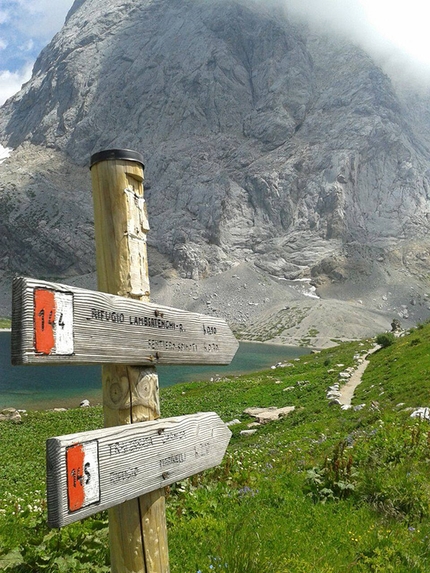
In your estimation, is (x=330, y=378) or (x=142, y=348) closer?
(x=142, y=348)

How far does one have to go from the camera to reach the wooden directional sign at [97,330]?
2.87 meters

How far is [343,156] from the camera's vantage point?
639 ft

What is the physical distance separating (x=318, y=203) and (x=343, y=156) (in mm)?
22839

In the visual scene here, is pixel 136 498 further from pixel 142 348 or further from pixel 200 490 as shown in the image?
pixel 200 490

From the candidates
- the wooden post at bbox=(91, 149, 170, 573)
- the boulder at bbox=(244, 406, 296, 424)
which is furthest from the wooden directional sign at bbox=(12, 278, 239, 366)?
the boulder at bbox=(244, 406, 296, 424)

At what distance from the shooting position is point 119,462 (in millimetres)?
3371

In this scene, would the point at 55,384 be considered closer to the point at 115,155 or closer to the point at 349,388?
the point at 349,388

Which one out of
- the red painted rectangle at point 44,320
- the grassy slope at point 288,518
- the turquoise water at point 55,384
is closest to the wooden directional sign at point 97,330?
the red painted rectangle at point 44,320

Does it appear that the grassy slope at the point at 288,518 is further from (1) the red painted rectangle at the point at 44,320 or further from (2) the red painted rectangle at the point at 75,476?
(1) the red painted rectangle at the point at 44,320

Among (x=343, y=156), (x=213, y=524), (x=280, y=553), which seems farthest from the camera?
(x=343, y=156)

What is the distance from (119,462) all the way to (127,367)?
0.79m

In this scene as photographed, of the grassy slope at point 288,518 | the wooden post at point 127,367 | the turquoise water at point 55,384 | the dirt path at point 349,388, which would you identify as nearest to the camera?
the wooden post at point 127,367

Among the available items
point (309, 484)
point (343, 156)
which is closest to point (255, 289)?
point (343, 156)

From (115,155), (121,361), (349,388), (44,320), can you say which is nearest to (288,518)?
(121,361)
